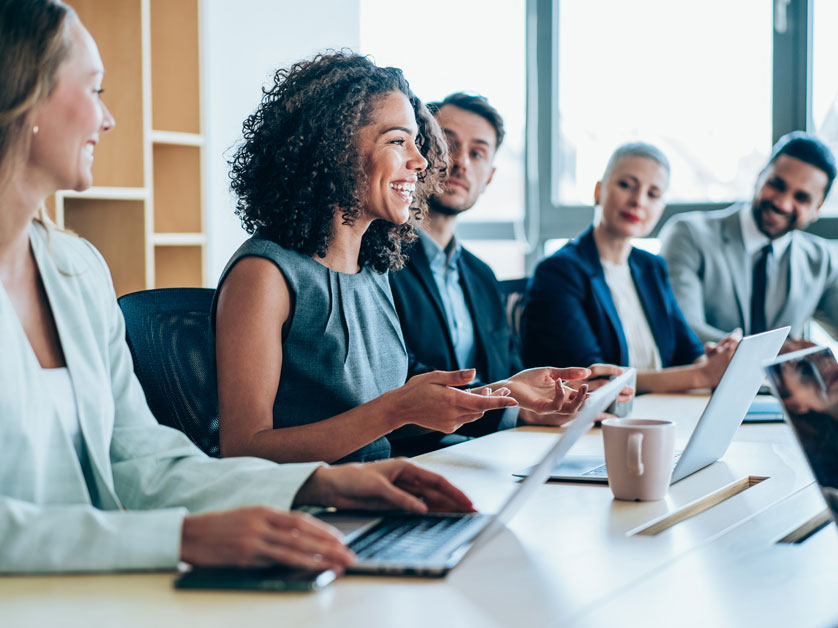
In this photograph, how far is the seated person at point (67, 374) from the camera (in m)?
1.06

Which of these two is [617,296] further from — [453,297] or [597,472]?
[597,472]

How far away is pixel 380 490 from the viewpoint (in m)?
1.10

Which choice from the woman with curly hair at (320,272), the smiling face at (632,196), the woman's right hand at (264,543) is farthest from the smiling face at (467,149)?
the woman's right hand at (264,543)

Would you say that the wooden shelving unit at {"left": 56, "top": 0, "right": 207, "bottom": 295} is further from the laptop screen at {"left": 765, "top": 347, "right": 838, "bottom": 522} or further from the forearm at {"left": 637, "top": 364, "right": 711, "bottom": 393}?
the laptop screen at {"left": 765, "top": 347, "right": 838, "bottom": 522}

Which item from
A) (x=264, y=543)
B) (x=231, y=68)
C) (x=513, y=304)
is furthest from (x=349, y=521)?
(x=231, y=68)

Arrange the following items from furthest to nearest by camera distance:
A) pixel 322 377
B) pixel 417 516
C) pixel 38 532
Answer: pixel 322 377 → pixel 417 516 → pixel 38 532

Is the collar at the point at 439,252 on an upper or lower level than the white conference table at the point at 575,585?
upper

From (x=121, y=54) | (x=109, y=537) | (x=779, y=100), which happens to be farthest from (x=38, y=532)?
(x=779, y=100)

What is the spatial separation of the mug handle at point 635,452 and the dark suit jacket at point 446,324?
76 cm

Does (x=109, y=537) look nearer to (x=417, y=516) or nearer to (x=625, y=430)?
(x=417, y=516)

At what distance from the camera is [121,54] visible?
322 centimetres

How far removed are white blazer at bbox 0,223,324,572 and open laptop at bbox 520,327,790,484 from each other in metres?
0.47

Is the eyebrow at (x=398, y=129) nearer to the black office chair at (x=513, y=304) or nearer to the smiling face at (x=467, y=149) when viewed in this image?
the smiling face at (x=467, y=149)

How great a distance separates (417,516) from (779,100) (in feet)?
11.8
